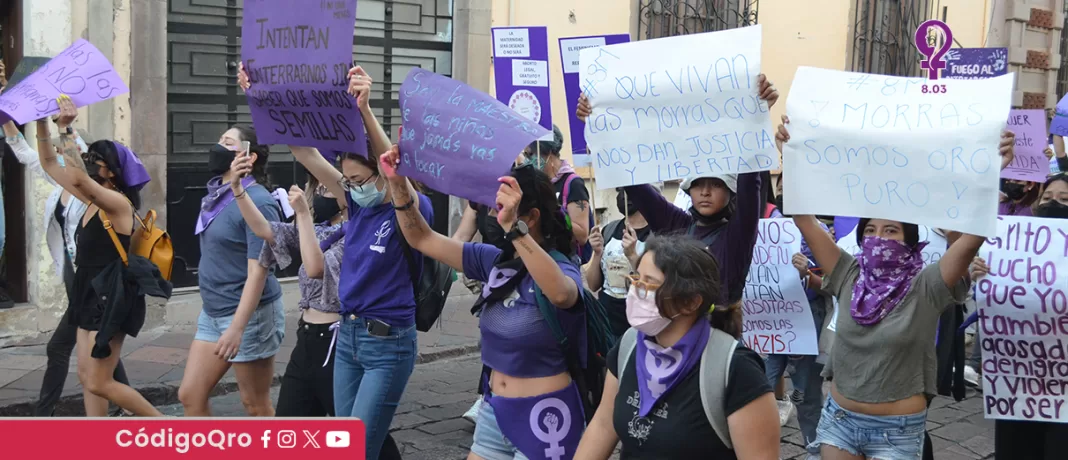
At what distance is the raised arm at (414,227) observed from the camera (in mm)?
4207

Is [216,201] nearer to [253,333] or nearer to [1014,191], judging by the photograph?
[253,333]

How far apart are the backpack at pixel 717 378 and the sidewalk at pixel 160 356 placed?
5.22 m

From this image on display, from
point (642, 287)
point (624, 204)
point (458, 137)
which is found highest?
point (458, 137)

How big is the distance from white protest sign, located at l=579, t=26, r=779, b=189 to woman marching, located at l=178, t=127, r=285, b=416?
5.94 feet

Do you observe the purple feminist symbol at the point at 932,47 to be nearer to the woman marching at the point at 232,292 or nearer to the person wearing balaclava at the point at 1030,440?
the person wearing balaclava at the point at 1030,440

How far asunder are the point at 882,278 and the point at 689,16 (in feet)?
33.0

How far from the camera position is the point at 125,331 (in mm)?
5824

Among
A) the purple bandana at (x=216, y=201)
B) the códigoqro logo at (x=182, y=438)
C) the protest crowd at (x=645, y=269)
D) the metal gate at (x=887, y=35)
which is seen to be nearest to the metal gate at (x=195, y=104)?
the protest crowd at (x=645, y=269)

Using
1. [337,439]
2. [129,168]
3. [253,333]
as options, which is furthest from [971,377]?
Answer: [337,439]

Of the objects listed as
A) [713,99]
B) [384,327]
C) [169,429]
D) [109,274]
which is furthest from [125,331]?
[169,429]

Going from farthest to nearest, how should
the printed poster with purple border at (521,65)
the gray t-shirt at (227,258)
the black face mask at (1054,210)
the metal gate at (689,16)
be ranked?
the metal gate at (689,16)
the printed poster with purple border at (521,65)
the gray t-shirt at (227,258)
the black face mask at (1054,210)

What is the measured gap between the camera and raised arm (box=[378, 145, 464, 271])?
13.8 ft

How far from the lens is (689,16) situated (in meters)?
13.8

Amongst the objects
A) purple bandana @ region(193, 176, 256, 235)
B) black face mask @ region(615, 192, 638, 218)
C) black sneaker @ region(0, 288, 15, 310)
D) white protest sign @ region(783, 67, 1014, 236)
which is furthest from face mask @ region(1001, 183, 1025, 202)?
black sneaker @ region(0, 288, 15, 310)
